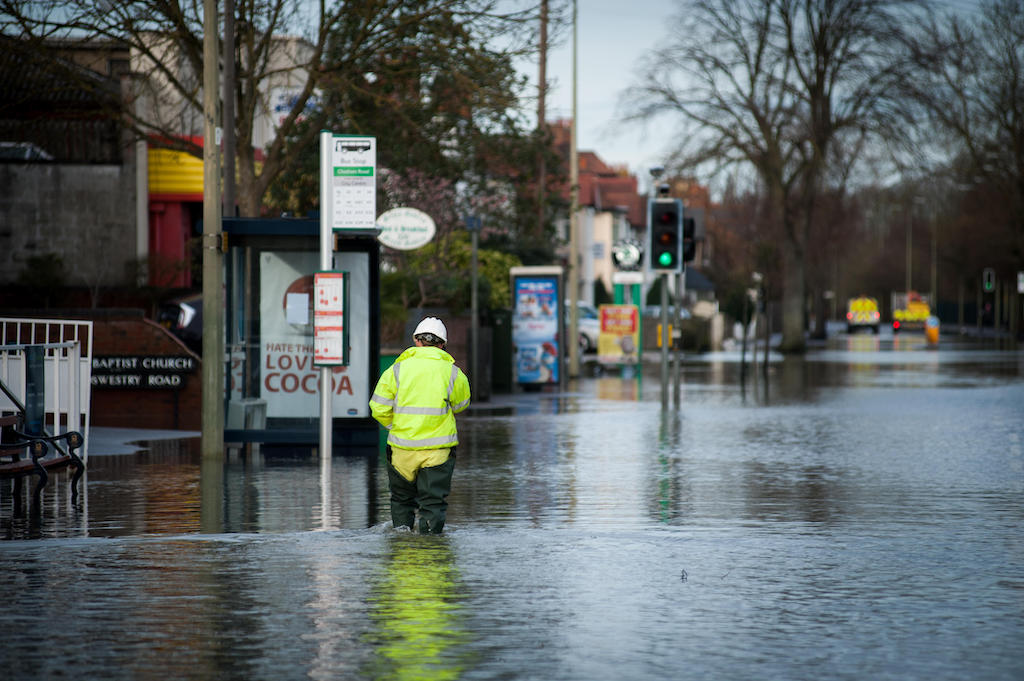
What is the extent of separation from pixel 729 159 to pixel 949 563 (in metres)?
42.8

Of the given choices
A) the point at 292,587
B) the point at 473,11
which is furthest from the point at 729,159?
the point at 292,587

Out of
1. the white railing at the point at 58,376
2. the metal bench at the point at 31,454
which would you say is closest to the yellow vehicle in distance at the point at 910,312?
the white railing at the point at 58,376

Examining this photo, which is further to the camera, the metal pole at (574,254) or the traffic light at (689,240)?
the metal pole at (574,254)

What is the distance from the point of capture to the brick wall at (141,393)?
19953 millimetres

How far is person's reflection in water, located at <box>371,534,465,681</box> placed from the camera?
6.60 metres

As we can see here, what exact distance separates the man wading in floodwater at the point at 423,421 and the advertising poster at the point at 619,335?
97.3 feet

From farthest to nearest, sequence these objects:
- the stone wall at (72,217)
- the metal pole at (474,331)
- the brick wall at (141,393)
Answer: the stone wall at (72,217) < the metal pole at (474,331) < the brick wall at (141,393)

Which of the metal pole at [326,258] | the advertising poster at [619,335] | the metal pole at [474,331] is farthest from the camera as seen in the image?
the advertising poster at [619,335]

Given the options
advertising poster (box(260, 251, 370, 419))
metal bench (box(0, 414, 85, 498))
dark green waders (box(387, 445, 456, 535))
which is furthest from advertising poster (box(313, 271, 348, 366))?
dark green waders (box(387, 445, 456, 535))

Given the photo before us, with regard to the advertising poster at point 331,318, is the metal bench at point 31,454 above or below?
below

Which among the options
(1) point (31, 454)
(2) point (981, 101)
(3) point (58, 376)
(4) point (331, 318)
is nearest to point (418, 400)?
(1) point (31, 454)

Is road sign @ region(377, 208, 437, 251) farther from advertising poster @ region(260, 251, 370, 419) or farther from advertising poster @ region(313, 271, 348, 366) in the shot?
advertising poster @ region(313, 271, 348, 366)

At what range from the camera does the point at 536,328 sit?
32.0 metres

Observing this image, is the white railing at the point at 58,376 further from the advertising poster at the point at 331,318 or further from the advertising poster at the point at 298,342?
the advertising poster at the point at 298,342
